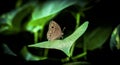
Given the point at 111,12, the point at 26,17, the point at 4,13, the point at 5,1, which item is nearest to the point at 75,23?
the point at 111,12

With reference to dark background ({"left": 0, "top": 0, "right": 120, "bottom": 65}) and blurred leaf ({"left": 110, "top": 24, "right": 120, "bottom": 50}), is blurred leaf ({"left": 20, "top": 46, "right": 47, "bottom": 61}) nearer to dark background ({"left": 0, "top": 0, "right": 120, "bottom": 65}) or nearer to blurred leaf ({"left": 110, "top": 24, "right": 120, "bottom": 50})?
dark background ({"left": 0, "top": 0, "right": 120, "bottom": 65})

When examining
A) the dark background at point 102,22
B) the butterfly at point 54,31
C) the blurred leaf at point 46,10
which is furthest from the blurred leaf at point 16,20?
the butterfly at point 54,31

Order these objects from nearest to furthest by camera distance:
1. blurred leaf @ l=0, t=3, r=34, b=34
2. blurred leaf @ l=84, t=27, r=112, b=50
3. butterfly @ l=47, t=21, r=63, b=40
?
butterfly @ l=47, t=21, r=63, b=40
blurred leaf @ l=84, t=27, r=112, b=50
blurred leaf @ l=0, t=3, r=34, b=34

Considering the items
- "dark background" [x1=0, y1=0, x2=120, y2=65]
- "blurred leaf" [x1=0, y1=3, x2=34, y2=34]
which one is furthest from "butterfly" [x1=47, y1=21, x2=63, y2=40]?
"blurred leaf" [x1=0, y1=3, x2=34, y2=34]

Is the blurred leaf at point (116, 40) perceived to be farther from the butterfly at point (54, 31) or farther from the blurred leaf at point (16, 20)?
the blurred leaf at point (16, 20)

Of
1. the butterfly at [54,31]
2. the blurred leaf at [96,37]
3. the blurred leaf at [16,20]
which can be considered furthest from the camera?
the blurred leaf at [16,20]

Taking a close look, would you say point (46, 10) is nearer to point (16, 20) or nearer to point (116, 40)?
point (16, 20)

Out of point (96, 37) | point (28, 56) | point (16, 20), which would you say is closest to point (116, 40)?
point (96, 37)

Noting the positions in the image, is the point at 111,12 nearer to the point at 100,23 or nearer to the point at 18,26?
the point at 100,23
